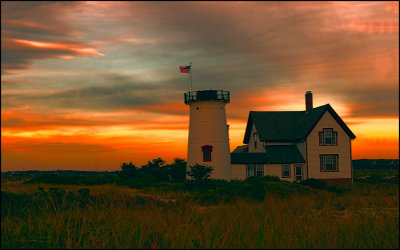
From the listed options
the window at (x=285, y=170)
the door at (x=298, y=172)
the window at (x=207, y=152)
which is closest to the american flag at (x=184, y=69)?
the window at (x=207, y=152)

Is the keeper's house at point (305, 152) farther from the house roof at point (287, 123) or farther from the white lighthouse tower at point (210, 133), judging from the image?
the white lighthouse tower at point (210, 133)

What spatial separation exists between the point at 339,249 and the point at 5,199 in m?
17.8

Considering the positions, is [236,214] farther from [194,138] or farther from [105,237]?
[194,138]

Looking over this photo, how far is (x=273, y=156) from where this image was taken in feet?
133

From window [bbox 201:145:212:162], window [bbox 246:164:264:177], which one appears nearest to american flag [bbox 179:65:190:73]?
window [bbox 201:145:212:162]

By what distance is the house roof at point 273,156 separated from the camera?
4000 cm

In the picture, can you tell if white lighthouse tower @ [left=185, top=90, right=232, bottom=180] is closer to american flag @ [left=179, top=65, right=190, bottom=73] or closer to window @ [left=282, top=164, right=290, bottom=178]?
american flag @ [left=179, top=65, right=190, bottom=73]

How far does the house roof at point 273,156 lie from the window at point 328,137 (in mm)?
2948

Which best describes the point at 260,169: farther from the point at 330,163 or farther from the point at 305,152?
the point at 330,163

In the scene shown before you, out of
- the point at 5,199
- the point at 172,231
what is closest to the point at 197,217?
the point at 172,231

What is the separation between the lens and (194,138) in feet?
128

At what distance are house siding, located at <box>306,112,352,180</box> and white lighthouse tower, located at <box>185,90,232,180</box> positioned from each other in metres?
8.70

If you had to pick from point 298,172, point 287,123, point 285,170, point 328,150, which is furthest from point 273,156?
point 328,150

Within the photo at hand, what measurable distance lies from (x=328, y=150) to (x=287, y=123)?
552cm
